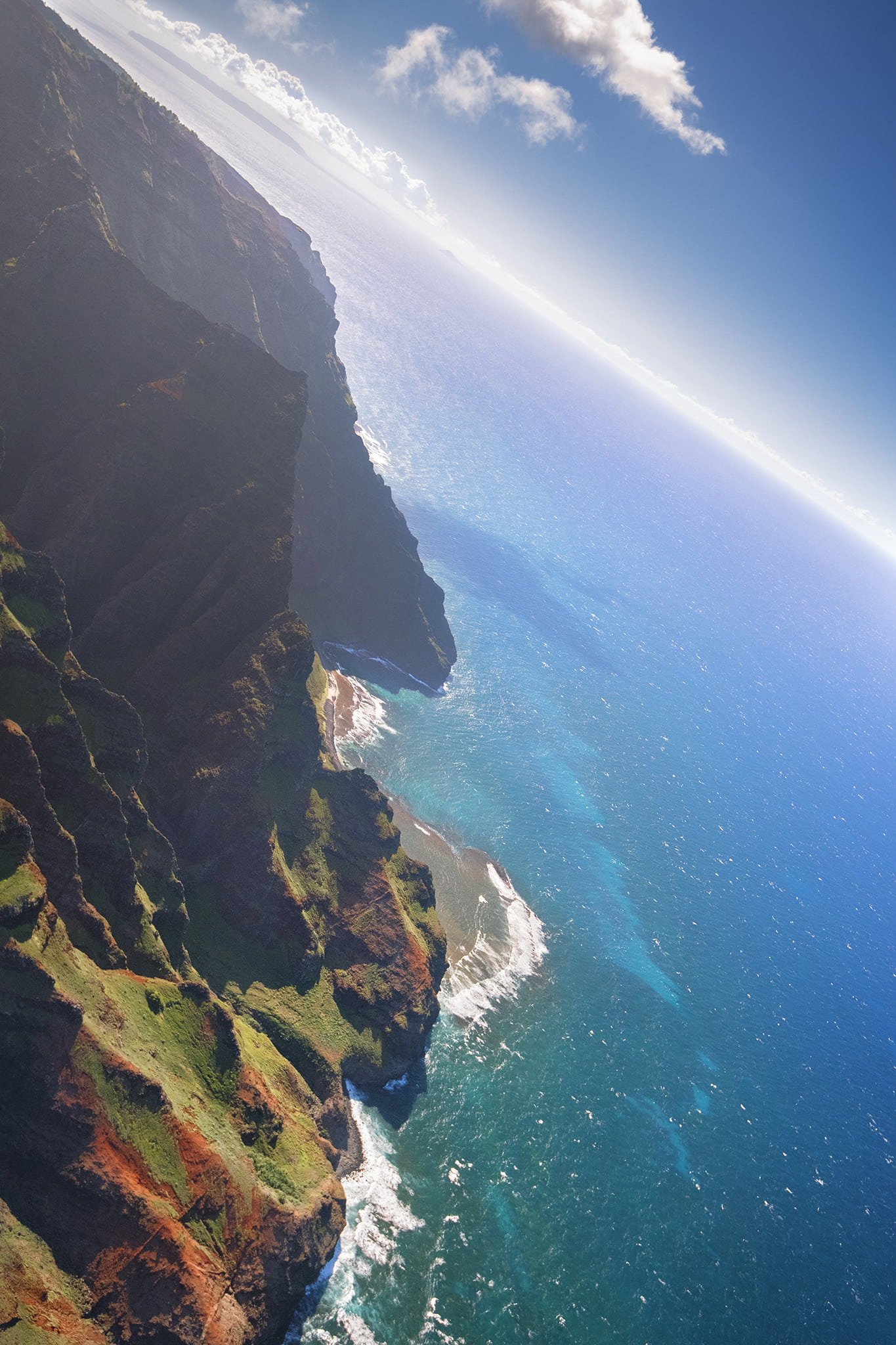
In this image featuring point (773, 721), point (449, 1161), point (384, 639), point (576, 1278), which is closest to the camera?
point (576, 1278)

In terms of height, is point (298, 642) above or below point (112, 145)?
below

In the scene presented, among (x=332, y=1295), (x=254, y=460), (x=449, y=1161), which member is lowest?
(x=332, y=1295)

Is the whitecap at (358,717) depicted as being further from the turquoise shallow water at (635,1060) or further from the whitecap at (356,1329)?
the whitecap at (356,1329)

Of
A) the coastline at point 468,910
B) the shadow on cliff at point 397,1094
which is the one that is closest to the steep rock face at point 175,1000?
the shadow on cliff at point 397,1094

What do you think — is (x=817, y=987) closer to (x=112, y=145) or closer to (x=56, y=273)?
(x=56, y=273)

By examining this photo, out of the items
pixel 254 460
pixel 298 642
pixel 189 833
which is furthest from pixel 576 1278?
pixel 254 460

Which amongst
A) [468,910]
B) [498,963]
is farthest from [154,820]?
[498,963]

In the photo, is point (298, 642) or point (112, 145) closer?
point (298, 642)

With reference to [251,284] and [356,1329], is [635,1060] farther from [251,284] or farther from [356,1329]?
[251,284]

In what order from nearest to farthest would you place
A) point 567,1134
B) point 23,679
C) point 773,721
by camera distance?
point 23,679 < point 567,1134 < point 773,721
